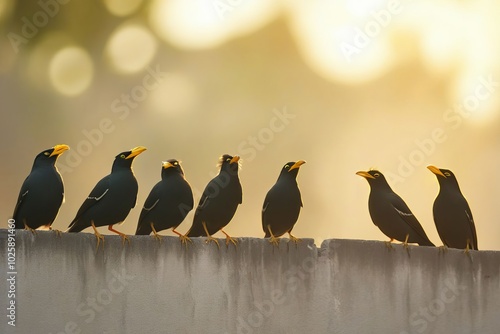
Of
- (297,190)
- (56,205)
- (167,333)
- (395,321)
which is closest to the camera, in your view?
(167,333)

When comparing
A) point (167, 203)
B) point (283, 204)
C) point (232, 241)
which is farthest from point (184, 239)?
point (283, 204)

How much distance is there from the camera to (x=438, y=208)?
336 inches

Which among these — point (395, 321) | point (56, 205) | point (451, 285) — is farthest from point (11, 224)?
point (451, 285)

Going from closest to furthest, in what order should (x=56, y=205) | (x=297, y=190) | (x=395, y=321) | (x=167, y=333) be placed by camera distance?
1. (x=167, y=333)
2. (x=395, y=321)
3. (x=56, y=205)
4. (x=297, y=190)

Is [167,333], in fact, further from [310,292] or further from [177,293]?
[310,292]

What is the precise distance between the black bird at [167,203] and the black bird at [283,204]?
791 millimetres

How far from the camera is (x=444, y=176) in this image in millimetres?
8531

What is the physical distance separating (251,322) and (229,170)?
1.98 metres

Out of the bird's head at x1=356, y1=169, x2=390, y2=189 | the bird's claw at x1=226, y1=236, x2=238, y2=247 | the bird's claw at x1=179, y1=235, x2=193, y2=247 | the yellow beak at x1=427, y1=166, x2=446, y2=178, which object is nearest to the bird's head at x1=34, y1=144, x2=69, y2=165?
the bird's claw at x1=179, y1=235, x2=193, y2=247

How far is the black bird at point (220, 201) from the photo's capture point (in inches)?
310

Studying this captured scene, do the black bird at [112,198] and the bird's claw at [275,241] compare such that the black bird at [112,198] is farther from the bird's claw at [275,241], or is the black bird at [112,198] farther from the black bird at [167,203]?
the bird's claw at [275,241]

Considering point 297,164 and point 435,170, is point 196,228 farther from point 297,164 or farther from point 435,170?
point 435,170

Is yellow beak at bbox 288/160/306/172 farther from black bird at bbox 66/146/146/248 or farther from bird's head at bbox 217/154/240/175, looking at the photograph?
black bird at bbox 66/146/146/248

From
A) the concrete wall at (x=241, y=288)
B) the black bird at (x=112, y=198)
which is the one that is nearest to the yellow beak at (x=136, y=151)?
the black bird at (x=112, y=198)
